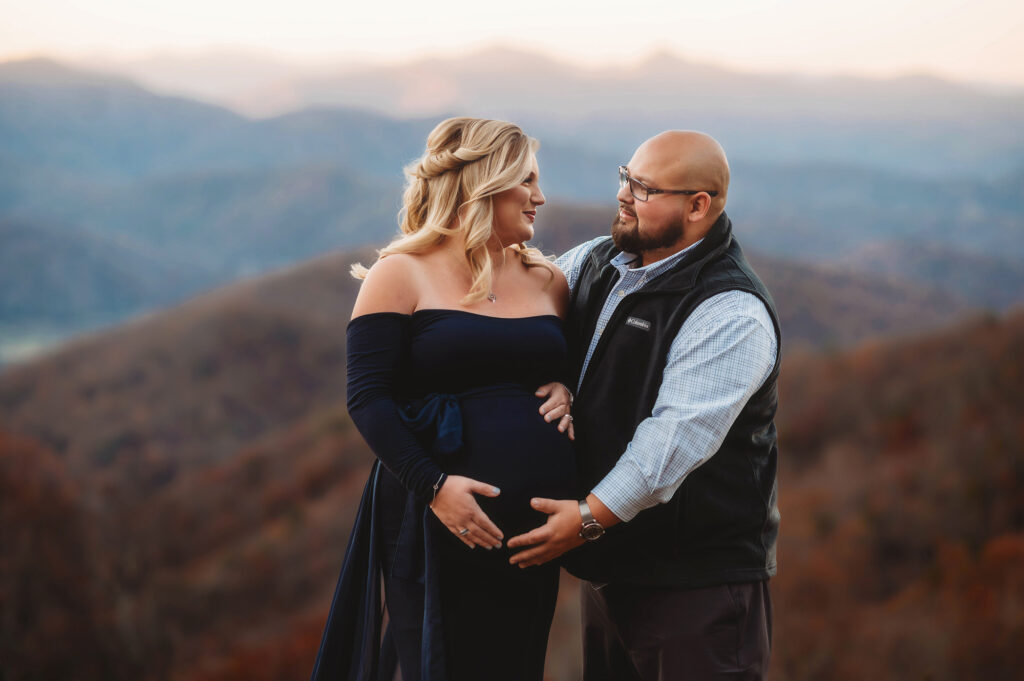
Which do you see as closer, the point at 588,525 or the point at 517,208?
the point at 588,525

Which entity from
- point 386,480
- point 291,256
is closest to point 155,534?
point 386,480

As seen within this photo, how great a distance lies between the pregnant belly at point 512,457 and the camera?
8.68 feet

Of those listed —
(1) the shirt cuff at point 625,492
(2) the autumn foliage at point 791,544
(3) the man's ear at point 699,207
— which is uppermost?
(3) the man's ear at point 699,207

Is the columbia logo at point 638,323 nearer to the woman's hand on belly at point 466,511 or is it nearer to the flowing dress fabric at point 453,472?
the flowing dress fabric at point 453,472

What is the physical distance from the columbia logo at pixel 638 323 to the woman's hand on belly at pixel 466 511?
2.27 feet

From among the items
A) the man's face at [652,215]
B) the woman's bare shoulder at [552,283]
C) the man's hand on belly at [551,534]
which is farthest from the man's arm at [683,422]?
the woman's bare shoulder at [552,283]

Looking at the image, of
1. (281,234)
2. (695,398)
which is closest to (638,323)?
(695,398)

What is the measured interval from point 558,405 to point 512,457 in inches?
9.5

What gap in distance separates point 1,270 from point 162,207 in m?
58.6

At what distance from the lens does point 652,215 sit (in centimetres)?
287

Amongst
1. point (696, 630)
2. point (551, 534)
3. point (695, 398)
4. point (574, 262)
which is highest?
point (574, 262)

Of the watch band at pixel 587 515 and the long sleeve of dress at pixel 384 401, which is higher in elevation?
the long sleeve of dress at pixel 384 401

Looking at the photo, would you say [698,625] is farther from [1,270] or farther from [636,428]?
[1,270]

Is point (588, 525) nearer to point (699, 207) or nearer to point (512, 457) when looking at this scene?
point (512, 457)
